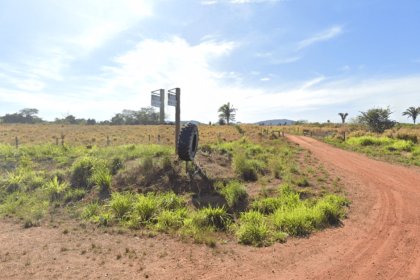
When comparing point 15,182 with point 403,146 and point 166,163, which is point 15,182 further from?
point 403,146

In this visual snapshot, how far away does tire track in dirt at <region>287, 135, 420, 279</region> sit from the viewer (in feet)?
12.1

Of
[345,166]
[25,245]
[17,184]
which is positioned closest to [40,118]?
[17,184]

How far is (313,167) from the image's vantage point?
11891 millimetres

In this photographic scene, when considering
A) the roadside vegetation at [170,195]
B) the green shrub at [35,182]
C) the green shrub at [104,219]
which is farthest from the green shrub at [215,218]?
the green shrub at [35,182]

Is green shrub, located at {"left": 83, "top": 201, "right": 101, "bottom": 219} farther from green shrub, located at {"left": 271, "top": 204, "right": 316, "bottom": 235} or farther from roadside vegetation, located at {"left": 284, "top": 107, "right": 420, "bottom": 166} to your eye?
roadside vegetation, located at {"left": 284, "top": 107, "right": 420, "bottom": 166}

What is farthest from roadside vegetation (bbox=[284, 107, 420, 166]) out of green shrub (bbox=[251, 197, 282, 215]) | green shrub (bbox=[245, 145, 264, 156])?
green shrub (bbox=[251, 197, 282, 215])

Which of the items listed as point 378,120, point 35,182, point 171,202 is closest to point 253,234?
point 171,202

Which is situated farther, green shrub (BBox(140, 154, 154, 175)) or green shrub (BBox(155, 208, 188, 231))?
green shrub (BBox(140, 154, 154, 175))

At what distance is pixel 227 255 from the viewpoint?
14.8 feet

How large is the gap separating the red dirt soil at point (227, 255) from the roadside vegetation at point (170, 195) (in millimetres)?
459

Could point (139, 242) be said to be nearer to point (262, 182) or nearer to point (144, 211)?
point (144, 211)

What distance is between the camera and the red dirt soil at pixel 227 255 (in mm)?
3748

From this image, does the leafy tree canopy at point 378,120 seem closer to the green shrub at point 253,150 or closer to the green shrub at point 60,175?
the green shrub at point 253,150

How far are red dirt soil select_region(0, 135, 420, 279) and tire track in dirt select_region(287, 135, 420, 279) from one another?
0.02m
